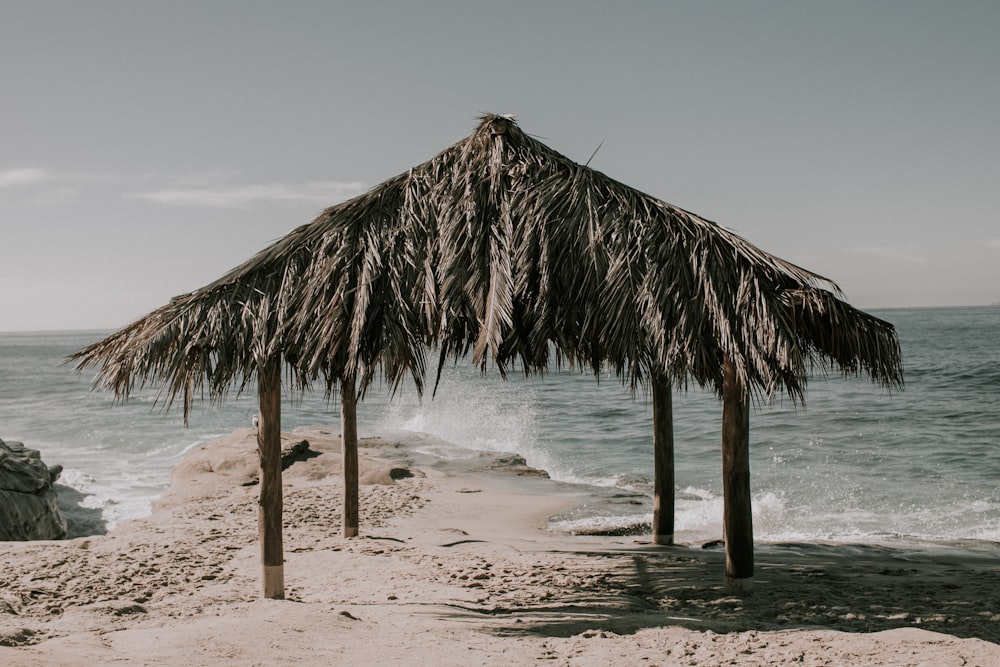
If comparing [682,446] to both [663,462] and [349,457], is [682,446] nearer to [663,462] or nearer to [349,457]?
[663,462]

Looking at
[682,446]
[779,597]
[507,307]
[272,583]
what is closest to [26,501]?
[272,583]

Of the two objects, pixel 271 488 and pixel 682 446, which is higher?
pixel 271 488

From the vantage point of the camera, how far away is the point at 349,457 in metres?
8.80

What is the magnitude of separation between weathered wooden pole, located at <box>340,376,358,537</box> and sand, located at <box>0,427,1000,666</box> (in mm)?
268

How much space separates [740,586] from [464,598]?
2.15 m

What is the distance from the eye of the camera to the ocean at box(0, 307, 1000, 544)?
A: 11.4m

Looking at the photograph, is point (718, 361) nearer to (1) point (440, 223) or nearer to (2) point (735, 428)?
(2) point (735, 428)

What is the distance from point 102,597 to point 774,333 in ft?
18.4

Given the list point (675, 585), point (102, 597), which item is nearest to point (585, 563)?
point (675, 585)

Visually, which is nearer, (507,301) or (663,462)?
(507,301)

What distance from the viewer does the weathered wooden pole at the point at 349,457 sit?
28.3 feet

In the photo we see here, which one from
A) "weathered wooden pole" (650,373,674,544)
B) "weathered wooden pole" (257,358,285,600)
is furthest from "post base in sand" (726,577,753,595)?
"weathered wooden pole" (257,358,285,600)

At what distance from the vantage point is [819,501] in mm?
12492

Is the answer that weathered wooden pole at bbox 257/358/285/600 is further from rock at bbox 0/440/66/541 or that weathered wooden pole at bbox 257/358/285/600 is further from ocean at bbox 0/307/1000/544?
rock at bbox 0/440/66/541
